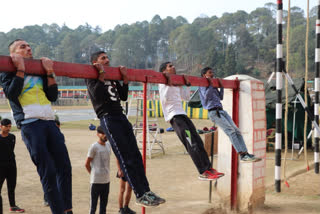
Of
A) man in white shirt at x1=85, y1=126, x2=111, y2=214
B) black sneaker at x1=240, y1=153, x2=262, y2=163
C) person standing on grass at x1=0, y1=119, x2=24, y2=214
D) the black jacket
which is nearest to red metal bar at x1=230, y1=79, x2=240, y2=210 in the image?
black sneaker at x1=240, y1=153, x2=262, y2=163

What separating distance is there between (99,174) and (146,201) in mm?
2170

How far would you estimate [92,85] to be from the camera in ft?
10.3

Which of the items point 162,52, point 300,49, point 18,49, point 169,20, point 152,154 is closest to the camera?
point 18,49

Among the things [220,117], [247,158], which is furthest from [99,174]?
[247,158]

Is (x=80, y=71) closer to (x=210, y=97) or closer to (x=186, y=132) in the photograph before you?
(x=186, y=132)

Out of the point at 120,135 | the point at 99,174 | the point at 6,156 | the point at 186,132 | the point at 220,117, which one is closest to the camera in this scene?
the point at 120,135

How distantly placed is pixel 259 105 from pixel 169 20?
5436 inches

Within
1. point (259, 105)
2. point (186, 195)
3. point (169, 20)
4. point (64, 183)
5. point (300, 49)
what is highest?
point (169, 20)

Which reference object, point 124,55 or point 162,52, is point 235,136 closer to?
point 124,55

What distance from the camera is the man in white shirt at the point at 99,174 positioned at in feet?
15.9

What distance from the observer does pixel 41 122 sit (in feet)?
8.66

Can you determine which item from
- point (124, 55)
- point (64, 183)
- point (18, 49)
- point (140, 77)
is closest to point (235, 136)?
point (140, 77)

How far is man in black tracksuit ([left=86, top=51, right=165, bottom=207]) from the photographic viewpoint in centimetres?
284

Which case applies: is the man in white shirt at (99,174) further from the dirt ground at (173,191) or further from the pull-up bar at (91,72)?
the dirt ground at (173,191)
